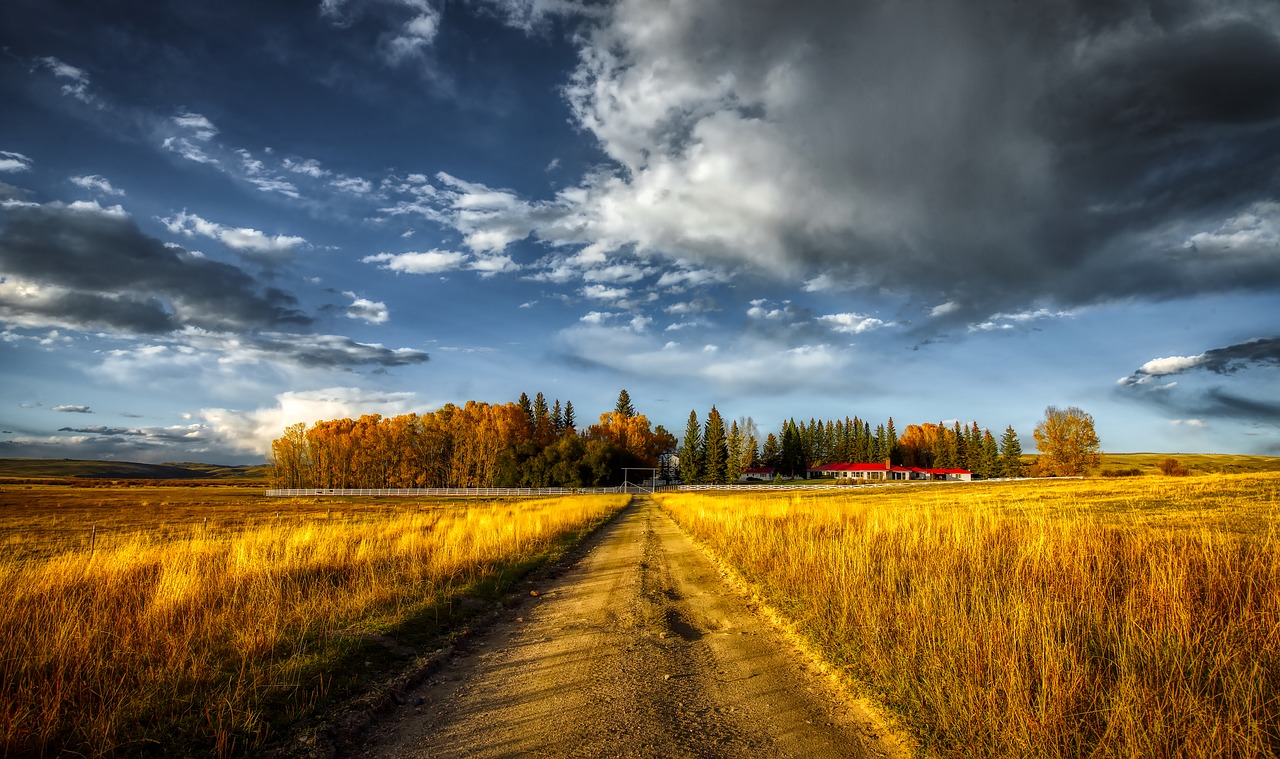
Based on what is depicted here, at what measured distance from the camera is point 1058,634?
5.26m

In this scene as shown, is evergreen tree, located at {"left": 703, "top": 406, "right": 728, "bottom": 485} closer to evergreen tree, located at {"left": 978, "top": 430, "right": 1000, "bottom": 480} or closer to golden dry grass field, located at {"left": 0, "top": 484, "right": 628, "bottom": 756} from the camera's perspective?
evergreen tree, located at {"left": 978, "top": 430, "right": 1000, "bottom": 480}

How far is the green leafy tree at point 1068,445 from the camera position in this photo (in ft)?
279

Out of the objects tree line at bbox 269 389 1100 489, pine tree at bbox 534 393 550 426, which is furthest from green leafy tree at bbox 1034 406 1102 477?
pine tree at bbox 534 393 550 426

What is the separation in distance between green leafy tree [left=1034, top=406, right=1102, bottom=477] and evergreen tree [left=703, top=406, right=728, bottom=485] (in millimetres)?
52963

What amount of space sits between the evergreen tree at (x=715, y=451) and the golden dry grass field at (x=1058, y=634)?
103 m

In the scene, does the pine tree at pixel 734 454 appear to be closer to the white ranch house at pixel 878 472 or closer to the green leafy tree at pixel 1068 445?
the white ranch house at pixel 878 472

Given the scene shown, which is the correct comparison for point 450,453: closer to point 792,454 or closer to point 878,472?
point 792,454

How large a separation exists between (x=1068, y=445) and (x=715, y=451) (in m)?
56.9

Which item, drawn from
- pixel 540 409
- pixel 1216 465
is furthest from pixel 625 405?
pixel 1216 465

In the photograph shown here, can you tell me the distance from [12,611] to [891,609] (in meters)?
10.5

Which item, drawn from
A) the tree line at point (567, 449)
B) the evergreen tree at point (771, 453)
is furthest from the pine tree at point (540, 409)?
the evergreen tree at point (771, 453)

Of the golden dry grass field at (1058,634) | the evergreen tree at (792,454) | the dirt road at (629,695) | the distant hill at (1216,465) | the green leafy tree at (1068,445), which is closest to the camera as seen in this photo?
the golden dry grass field at (1058,634)

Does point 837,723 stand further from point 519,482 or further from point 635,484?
point 635,484

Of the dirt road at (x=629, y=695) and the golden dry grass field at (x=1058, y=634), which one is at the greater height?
the golden dry grass field at (x=1058, y=634)
